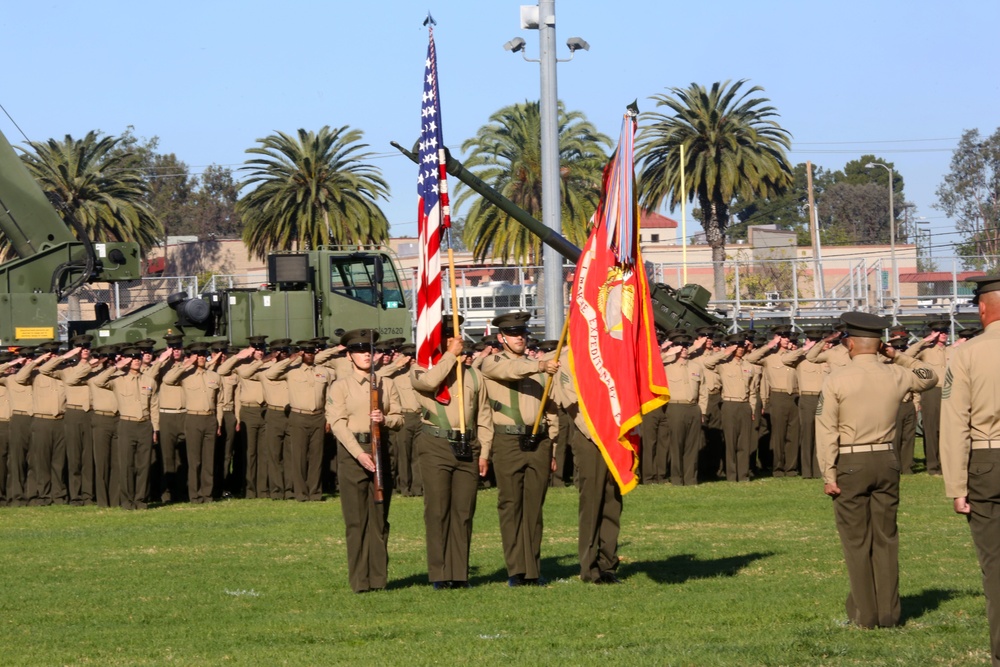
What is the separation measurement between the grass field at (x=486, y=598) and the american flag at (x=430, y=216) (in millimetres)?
1979

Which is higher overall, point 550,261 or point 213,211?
point 213,211

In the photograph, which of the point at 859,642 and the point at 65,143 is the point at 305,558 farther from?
the point at 65,143

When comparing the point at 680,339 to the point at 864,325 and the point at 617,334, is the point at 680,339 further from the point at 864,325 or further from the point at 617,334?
the point at 864,325

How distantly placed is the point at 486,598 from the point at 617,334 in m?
2.18

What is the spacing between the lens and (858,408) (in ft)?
29.5

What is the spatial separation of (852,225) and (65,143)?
206 ft

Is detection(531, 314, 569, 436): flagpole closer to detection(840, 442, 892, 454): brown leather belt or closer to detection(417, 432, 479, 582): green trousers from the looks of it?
detection(417, 432, 479, 582): green trousers

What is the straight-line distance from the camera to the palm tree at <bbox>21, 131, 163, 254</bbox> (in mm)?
39719

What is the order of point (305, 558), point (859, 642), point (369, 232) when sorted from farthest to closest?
point (369, 232), point (305, 558), point (859, 642)

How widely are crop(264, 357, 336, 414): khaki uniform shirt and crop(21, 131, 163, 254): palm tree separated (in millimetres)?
22099

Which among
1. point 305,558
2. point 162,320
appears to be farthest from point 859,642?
point 162,320

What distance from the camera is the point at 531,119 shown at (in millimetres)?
35688

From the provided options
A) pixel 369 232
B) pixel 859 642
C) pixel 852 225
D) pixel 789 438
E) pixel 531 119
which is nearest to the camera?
pixel 859 642

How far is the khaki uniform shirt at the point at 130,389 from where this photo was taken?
707 inches
